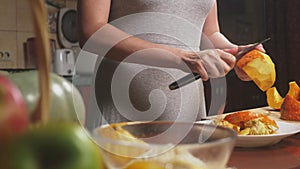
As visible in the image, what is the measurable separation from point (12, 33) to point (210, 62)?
2209 millimetres

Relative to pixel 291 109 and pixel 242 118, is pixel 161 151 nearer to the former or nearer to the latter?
pixel 242 118

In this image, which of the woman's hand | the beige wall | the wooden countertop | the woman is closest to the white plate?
the wooden countertop

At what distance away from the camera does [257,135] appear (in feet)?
2.19

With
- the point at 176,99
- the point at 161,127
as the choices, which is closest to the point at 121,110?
the point at 176,99

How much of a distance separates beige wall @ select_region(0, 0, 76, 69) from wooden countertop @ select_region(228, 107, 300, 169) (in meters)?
2.28

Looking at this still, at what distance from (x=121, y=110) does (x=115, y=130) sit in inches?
29.9

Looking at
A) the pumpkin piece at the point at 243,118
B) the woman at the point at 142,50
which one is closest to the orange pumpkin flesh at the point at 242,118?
the pumpkin piece at the point at 243,118

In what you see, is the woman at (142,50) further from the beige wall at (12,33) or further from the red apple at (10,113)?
the beige wall at (12,33)

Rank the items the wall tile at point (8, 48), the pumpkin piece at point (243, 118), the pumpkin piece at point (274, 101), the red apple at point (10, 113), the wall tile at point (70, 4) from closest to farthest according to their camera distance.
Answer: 1. the red apple at point (10, 113)
2. the pumpkin piece at point (243, 118)
3. the pumpkin piece at point (274, 101)
4. the wall tile at point (8, 48)
5. the wall tile at point (70, 4)

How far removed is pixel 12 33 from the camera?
274 cm

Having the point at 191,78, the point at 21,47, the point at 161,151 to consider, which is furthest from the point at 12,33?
the point at 161,151

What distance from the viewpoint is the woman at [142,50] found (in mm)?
964

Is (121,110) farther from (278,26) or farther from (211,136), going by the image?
(278,26)

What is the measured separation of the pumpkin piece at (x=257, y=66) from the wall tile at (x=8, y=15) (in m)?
2.21
